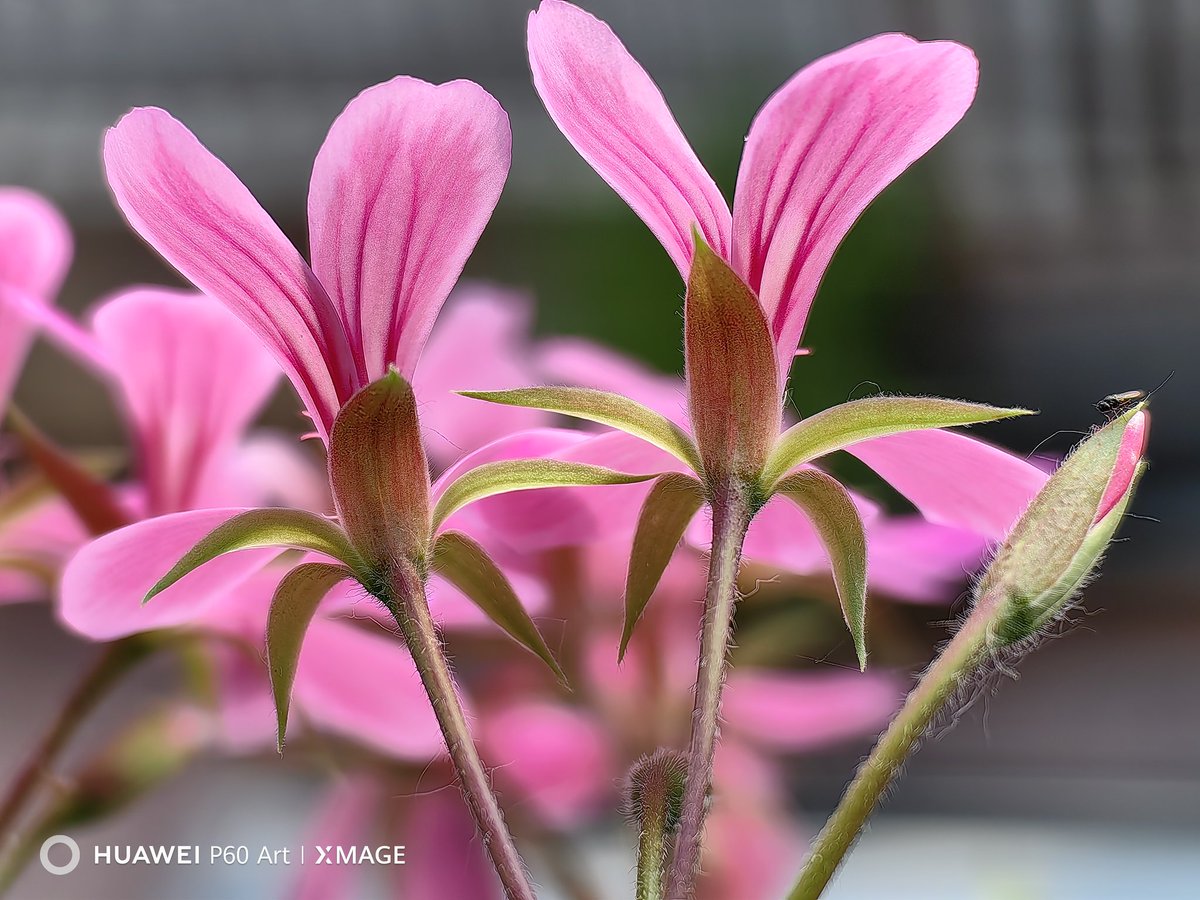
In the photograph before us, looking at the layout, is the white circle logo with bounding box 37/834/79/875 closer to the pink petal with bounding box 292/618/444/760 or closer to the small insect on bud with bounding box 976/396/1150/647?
the pink petal with bounding box 292/618/444/760

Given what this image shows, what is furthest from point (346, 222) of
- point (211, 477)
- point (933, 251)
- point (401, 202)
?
point (933, 251)

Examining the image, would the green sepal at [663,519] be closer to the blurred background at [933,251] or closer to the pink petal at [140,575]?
the pink petal at [140,575]

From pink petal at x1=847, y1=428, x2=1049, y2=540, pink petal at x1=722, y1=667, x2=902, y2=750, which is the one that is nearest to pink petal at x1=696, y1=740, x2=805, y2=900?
pink petal at x1=722, y1=667, x2=902, y2=750

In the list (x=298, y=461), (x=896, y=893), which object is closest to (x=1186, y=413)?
(x=896, y=893)

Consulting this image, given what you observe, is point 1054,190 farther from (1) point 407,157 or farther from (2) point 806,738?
(1) point 407,157

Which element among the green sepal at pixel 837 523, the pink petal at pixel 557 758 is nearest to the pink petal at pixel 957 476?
the green sepal at pixel 837 523
